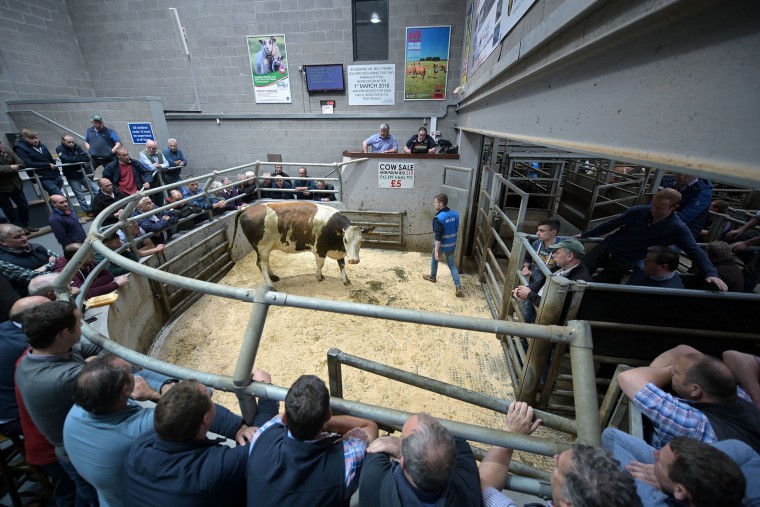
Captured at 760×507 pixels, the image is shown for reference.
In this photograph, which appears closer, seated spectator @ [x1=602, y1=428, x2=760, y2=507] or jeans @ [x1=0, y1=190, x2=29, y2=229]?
seated spectator @ [x1=602, y1=428, x2=760, y2=507]

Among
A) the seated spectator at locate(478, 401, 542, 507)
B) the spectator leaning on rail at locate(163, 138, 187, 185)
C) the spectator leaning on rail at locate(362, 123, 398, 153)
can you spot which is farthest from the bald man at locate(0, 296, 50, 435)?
the spectator leaning on rail at locate(362, 123, 398, 153)

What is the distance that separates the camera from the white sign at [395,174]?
583cm

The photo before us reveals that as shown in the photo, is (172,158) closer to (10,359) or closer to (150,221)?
(150,221)

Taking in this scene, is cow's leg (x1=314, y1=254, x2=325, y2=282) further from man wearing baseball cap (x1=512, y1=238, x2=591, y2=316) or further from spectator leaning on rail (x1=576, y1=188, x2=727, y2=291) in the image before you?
spectator leaning on rail (x1=576, y1=188, x2=727, y2=291)

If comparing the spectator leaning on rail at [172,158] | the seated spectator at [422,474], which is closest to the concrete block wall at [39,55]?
the spectator leaning on rail at [172,158]

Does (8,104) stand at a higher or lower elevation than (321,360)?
higher

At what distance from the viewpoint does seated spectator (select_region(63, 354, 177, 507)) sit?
1.21 meters

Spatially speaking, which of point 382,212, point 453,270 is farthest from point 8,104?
point 453,270

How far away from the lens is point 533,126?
2195mm

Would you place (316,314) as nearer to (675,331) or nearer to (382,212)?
(382,212)

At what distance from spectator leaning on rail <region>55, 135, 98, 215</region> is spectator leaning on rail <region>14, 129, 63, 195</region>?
0.20m

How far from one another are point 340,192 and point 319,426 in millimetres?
5584

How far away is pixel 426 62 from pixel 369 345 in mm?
7284

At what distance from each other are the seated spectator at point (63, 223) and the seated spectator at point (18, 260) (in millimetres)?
811
